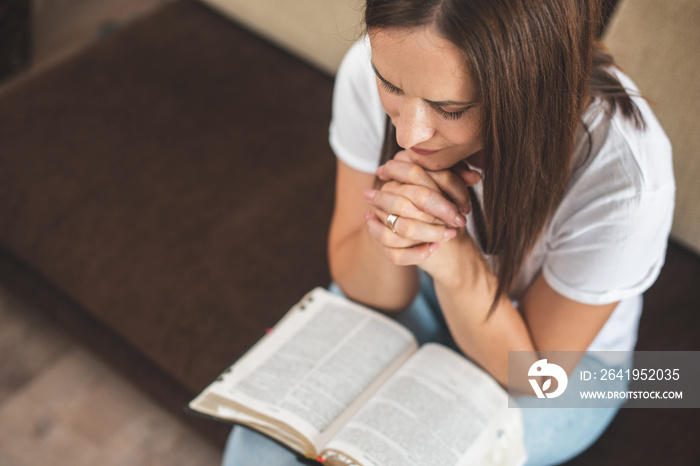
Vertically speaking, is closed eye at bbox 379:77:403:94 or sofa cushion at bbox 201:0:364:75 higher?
closed eye at bbox 379:77:403:94

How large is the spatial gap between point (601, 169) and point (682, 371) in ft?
1.75

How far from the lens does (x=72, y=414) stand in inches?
A: 56.8

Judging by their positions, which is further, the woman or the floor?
the floor

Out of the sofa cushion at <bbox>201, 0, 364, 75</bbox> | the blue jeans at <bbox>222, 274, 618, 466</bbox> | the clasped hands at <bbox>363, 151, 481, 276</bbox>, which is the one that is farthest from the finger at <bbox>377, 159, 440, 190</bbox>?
the sofa cushion at <bbox>201, 0, 364, 75</bbox>

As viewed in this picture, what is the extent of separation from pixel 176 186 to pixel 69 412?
0.56 m

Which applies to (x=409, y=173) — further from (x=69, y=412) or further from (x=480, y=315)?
(x=69, y=412)

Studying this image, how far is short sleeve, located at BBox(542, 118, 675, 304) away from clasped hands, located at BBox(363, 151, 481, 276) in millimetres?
143

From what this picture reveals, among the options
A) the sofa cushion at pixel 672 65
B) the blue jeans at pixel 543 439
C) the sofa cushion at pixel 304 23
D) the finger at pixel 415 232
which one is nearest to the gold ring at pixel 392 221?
the finger at pixel 415 232

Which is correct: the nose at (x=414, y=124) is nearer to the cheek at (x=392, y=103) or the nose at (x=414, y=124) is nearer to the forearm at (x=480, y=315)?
the cheek at (x=392, y=103)

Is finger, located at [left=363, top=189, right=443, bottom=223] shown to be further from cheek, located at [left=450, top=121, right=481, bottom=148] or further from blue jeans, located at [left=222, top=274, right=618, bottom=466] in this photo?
blue jeans, located at [left=222, top=274, right=618, bottom=466]

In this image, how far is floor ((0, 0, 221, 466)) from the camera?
54.8 inches

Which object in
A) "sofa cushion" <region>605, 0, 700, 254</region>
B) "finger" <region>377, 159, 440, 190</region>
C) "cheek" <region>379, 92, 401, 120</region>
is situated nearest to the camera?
"cheek" <region>379, 92, 401, 120</region>

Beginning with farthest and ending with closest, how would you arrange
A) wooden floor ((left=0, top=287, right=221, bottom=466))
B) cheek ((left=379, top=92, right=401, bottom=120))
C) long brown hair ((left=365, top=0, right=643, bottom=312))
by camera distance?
wooden floor ((left=0, top=287, right=221, bottom=466)) → cheek ((left=379, top=92, right=401, bottom=120)) → long brown hair ((left=365, top=0, right=643, bottom=312))

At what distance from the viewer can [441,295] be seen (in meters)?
0.94
